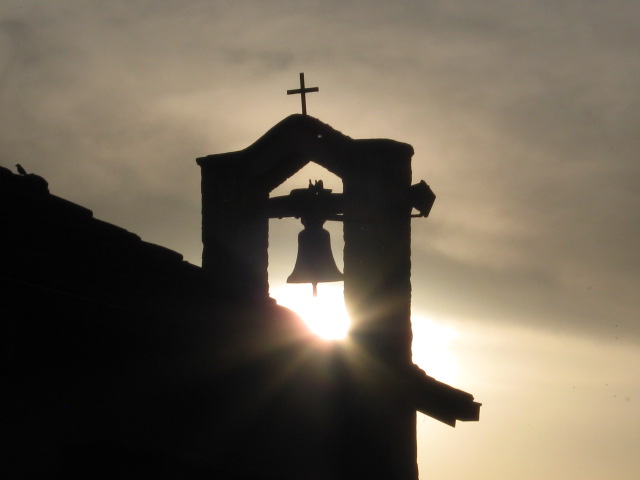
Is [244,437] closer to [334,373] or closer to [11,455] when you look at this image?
[334,373]

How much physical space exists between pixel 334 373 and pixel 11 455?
4168 millimetres

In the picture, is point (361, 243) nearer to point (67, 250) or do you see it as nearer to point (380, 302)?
point (380, 302)

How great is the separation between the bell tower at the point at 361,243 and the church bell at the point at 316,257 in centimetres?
51

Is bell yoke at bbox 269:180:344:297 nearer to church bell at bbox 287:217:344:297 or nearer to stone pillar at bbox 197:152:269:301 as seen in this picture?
church bell at bbox 287:217:344:297

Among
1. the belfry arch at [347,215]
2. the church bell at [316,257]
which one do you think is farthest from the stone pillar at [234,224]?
the church bell at [316,257]

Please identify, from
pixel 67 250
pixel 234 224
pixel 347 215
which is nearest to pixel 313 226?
pixel 347 215

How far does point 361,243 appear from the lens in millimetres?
10109

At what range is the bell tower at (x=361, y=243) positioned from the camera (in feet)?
31.2

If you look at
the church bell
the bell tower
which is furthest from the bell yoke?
the bell tower

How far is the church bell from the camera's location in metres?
10.9

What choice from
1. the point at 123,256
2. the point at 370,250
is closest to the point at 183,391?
the point at 123,256

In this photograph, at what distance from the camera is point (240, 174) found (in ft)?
34.8

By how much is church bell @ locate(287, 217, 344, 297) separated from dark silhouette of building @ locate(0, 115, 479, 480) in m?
0.51

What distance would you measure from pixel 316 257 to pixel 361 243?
101cm
